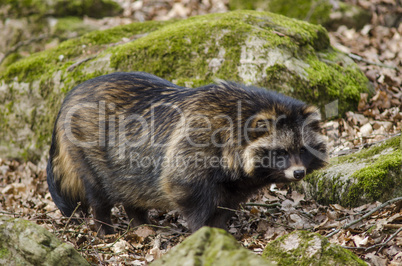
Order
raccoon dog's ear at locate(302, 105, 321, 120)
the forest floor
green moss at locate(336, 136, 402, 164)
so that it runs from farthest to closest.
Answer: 1. green moss at locate(336, 136, 402, 164)
2. raccoon dog's ear at locate(302, 105, 321, 120)
3. the forest floor

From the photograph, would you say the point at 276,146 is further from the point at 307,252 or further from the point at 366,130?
the point at 366,130

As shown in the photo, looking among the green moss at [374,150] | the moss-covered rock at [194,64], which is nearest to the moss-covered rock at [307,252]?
the green moss at [374,150]

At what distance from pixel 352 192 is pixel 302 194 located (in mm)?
890

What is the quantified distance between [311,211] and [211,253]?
3.09m

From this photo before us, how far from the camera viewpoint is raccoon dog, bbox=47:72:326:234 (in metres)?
4.67

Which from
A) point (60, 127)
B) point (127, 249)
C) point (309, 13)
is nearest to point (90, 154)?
point (60, 127)

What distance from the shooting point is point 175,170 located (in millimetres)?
4836

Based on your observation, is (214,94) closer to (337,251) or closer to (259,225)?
(259,225)

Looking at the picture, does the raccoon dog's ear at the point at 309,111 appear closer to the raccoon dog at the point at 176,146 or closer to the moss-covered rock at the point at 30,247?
the raccoon dog at the point at 176,146

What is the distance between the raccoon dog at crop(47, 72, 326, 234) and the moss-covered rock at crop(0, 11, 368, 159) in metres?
1.96

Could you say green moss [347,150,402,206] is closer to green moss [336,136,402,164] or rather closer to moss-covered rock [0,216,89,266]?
green moss [336,136,402,164]

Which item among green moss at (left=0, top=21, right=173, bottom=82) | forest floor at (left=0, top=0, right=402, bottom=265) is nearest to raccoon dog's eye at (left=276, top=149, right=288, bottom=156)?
forest floor at (left=0, top=0, right=402, bottom=265)

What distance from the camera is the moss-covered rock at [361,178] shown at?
4.74 metres

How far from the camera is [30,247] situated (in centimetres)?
350
